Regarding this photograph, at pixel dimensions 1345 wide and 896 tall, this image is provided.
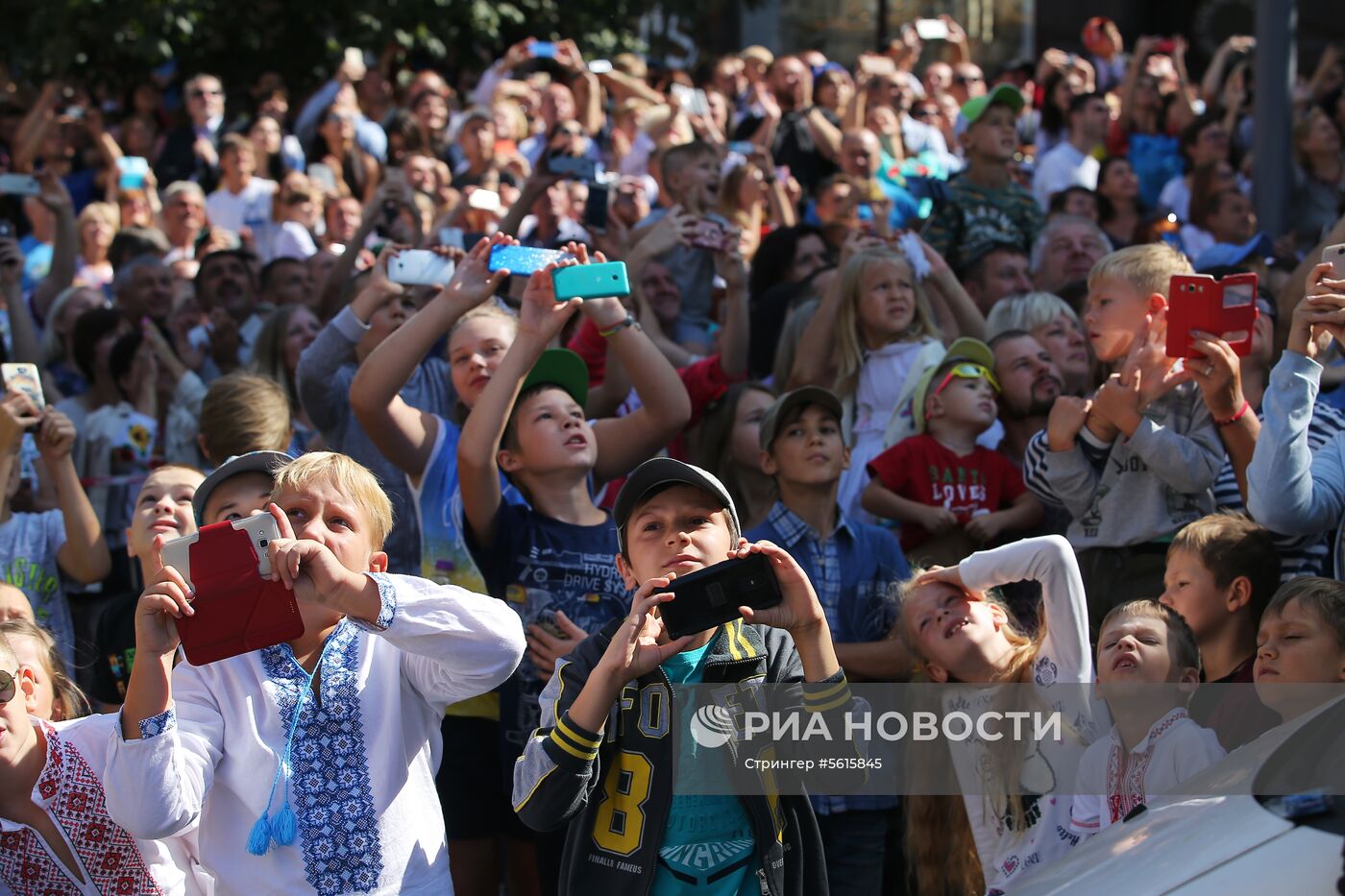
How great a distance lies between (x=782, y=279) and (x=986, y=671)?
148 inches

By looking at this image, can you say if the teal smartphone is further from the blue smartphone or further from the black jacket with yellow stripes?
the black jacket with yellow stripes

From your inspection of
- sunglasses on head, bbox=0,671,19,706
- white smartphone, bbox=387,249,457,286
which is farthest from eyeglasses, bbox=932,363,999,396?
sunglasses on head, bbox=0,671,19,706

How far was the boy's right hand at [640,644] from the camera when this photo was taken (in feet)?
10.6

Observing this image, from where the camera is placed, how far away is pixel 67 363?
8.04 m

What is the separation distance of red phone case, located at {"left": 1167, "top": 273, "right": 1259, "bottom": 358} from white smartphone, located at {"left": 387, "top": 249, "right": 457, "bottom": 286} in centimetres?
233

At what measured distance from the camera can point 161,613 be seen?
3088mm

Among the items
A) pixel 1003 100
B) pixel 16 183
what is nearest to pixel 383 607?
pixel 1003 100

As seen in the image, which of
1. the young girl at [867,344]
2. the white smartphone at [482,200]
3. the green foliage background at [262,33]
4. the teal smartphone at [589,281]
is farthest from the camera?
the green foliage background at [262,33]

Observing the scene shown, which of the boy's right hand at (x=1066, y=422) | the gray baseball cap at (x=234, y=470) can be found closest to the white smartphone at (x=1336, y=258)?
the boy's right hand at (x=1066, y=422)

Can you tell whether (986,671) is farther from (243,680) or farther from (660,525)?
(243,680)

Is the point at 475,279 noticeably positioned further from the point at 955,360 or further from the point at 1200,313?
the point at 1200,313

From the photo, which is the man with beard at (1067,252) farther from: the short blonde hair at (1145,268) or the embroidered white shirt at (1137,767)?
the embroidered white shirt at (1137,767)

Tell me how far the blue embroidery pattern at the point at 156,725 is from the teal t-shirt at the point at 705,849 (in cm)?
102

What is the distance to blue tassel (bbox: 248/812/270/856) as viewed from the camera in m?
3.21
